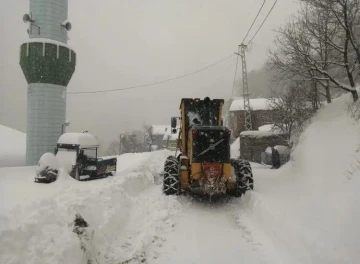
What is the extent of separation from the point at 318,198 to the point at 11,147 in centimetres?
3636

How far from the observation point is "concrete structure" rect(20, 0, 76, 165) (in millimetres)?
24047

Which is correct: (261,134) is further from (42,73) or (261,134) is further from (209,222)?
(209,222)

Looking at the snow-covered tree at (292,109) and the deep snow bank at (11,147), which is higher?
the snow-covered tree at (292,109)

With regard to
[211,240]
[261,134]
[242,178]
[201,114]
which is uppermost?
[201,114]

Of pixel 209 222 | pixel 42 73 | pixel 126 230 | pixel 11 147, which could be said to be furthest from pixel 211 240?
pixel 11 147

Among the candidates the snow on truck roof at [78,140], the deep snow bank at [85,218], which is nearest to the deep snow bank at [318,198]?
the deep snow bank at [85,218]

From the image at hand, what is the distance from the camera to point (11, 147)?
114ft

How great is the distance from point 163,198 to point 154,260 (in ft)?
12.6

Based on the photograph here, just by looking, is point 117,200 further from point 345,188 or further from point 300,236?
point 345,188

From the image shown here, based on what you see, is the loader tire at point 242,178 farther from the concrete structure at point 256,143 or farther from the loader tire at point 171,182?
the concrete structure at point 256,143

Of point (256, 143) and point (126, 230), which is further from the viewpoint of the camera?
point (256, 143)

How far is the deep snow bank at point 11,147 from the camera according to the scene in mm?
27469

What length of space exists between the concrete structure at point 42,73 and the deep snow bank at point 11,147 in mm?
3601

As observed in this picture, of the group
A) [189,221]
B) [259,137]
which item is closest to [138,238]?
[189,221]
